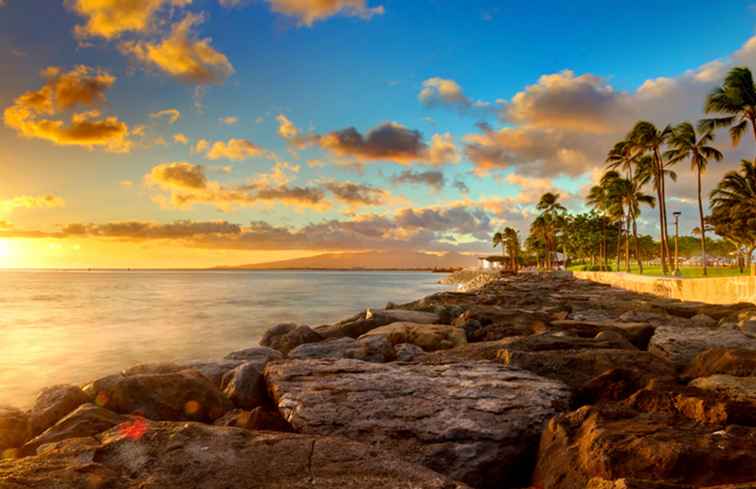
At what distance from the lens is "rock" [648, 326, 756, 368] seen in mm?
7270

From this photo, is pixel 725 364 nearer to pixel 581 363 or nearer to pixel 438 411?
pixel 581 363

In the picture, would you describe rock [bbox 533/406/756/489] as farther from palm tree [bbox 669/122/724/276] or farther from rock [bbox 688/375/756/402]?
palm tree [bbox 669/122/724/276]

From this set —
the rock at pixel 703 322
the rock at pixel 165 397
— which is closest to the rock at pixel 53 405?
the rock at pixel 165 397

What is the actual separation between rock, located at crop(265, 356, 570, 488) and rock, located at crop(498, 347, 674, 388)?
47cm

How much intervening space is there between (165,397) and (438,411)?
345cm

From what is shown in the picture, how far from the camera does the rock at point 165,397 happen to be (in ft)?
19.1

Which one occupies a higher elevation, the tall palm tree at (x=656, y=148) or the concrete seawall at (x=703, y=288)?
the tall palm tree at (x=656, y=148)

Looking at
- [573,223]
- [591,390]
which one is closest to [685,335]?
[591,390]

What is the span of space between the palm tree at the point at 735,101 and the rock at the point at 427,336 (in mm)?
37060

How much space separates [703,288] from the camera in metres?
21.8

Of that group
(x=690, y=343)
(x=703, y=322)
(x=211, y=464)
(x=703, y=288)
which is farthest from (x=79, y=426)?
(x=703, y=288)

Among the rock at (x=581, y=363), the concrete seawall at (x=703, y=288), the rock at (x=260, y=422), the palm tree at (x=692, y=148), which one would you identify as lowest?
the concrete seawall at (x=703, y=288)

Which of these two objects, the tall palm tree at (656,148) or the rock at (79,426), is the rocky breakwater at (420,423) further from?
the tall palm tree at (656,148)

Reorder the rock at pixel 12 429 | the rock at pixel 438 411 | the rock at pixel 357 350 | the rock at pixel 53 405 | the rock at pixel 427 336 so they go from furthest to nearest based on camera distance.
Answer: the rock at pixel 427 336 → the rock at pixel 357 350 → the rock at pixel 53 405 → the rock at pixel 12 429 → the rock at pixel 438 411
